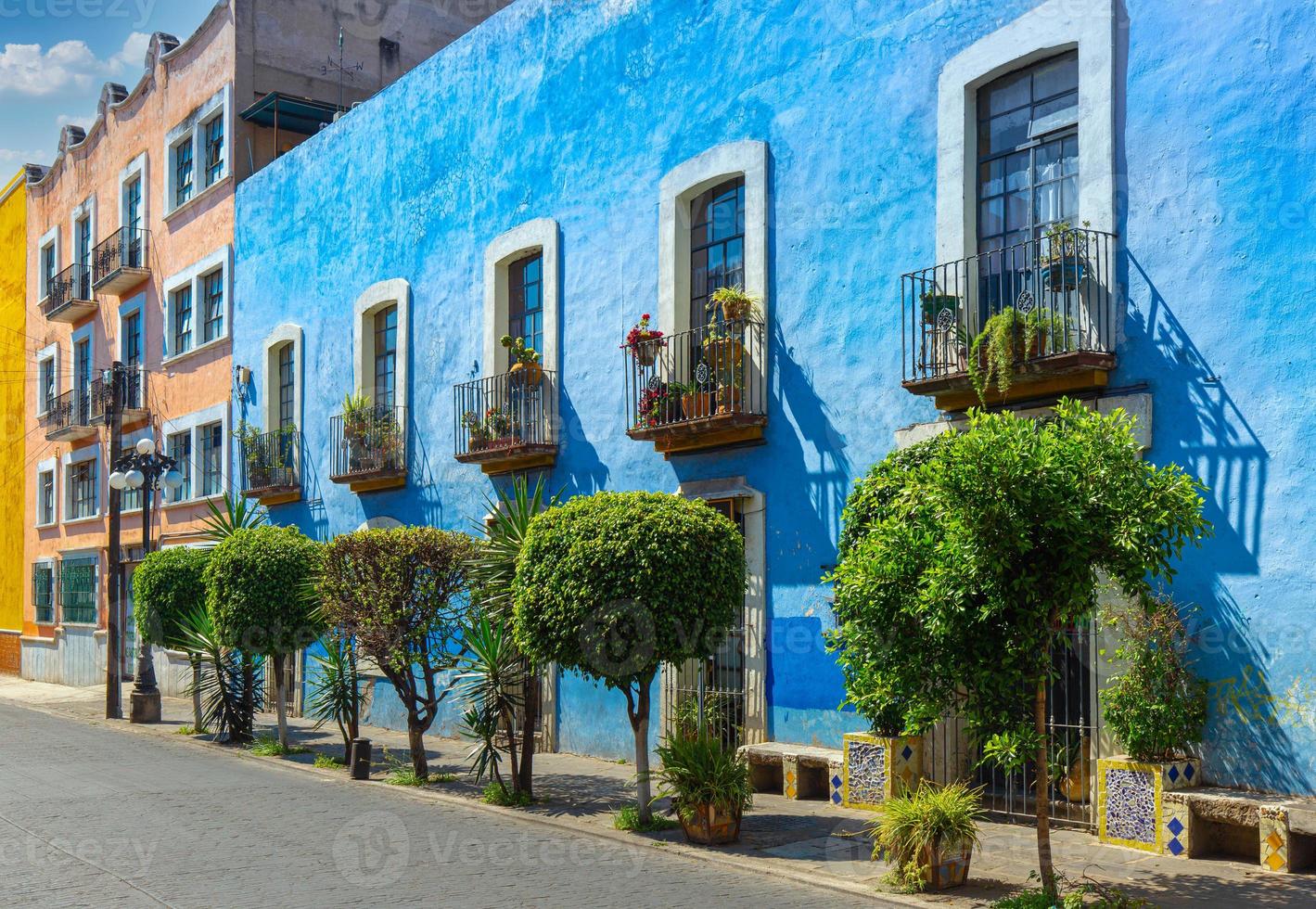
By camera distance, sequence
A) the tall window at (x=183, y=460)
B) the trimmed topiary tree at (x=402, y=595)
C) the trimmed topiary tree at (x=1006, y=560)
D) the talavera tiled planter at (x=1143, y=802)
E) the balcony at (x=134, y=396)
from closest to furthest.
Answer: the trimmed topiary tree at (x=1006, y=560)
the talavera tiled planter at (x=1143, y=802)
the trimmed topiary tree at (x=402, y=595)
the tall window at (x=183, y=460)
the balcony at (x=134, y=396)

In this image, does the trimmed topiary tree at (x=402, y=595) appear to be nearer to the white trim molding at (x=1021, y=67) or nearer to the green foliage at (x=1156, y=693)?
the white trim molding at (x=1021, y=67)

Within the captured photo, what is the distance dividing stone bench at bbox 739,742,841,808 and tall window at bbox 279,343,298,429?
12.8 m

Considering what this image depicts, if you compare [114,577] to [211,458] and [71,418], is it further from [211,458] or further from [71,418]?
[71,418]

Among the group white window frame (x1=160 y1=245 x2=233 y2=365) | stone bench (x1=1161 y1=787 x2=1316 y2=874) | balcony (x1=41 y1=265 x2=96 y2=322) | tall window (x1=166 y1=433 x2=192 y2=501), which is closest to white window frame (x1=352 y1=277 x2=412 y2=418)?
white window frame (x1=160 y1=245 x2=233 y2=365)

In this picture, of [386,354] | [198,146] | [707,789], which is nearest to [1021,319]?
[707,789]

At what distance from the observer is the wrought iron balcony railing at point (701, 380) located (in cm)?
1267

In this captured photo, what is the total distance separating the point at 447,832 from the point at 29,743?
9628 mm

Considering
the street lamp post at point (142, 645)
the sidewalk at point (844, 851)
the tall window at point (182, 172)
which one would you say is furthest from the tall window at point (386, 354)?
the tall window at point (182, 172)

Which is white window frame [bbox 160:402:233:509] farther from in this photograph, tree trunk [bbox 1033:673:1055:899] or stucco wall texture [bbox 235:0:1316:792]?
tree trunk [bbox 1033:673:1055:899]

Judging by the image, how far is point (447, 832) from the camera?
10.5 metres

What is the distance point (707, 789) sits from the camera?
32.0 ft

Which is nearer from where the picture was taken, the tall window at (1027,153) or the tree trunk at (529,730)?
the tall window at (1027,153)

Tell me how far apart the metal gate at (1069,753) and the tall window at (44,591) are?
26958mm

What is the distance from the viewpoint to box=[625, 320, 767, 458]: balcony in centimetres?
1266
